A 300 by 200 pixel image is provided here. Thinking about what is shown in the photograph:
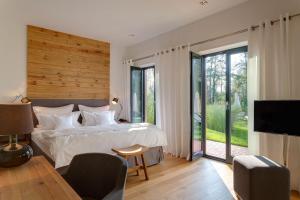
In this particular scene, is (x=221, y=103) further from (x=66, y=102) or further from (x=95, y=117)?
(x=66, y=102)

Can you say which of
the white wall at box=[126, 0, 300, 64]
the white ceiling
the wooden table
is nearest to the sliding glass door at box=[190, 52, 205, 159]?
the white wall at box=[126, 0, 300, 64]

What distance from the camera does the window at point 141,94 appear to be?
554cm

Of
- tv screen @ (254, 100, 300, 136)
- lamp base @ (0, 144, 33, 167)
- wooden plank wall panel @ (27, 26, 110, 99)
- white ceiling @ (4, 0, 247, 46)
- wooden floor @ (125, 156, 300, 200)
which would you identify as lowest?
wooden floor @ (125, 156, 300, 200)

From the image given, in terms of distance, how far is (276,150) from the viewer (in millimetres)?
2855

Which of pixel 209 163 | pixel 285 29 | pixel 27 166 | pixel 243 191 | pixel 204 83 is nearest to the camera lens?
pixel 27 166

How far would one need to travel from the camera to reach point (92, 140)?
298 centimetres

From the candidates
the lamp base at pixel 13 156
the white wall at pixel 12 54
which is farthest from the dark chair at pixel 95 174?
the white wall at pixel 12 54

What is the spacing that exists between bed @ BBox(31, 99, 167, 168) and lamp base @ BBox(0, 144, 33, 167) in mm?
1055

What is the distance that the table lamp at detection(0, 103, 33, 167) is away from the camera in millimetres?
1526

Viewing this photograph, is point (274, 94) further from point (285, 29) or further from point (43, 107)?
point (43, 107)

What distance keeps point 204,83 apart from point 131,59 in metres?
2.25

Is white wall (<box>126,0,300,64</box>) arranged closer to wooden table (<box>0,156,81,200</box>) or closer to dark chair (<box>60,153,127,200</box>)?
dark chair (<box>60,153,127,200</box>)

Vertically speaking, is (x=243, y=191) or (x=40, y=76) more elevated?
(x=40, y=76)

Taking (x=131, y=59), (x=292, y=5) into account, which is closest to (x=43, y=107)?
(x=131, y=59)
